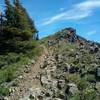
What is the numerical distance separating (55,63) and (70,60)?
1419 millimetres

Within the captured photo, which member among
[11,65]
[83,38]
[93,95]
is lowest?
[93,95]

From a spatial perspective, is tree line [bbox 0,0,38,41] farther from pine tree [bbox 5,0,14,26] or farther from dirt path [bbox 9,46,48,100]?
dirt path [bbox 9,46,48,100]

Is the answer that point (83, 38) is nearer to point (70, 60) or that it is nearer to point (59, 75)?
point (70, 60)

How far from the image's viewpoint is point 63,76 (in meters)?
36.6

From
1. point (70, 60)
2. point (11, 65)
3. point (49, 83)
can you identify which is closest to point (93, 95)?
point (49, 83)

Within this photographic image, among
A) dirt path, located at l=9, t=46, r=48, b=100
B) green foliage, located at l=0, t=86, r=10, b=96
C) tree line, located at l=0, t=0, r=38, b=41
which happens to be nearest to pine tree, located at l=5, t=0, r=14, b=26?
tree line, located at l=0, t=0, r=38, b=41

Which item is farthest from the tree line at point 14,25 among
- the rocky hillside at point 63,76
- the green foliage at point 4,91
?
the green foliage at point 4,91

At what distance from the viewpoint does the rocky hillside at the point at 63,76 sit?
33594mm

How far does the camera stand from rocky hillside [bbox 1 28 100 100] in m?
33.6

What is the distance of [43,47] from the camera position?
47.9 metres

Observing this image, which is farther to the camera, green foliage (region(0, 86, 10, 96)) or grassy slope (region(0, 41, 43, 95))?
grassy slope (region(0, 41, 43, 95))

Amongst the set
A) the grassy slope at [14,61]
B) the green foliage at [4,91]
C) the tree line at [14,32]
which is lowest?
the green foliage at [4,91]

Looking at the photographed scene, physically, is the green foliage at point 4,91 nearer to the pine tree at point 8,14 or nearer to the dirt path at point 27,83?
the dirt path at point 27,83

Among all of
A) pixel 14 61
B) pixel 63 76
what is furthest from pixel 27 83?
pixel 14 61
